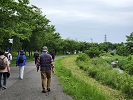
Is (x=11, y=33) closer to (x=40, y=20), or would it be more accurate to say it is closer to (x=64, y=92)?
(x=64, y=92)

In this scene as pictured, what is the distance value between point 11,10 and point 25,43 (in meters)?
25.8

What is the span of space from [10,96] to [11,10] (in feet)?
58.6

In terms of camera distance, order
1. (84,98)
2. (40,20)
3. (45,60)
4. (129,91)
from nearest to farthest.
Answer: (84,98)
(45,60)
(129,91)
(40,20)

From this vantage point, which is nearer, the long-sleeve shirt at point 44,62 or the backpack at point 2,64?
the long-sleeve shirt at point 44,62

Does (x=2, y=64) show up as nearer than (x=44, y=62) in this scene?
No

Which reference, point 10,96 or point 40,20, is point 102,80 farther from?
point 40,20

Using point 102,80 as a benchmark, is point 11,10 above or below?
above

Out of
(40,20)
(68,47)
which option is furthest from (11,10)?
(68,47)

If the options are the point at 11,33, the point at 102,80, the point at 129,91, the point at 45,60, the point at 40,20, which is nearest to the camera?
the point at 45,60

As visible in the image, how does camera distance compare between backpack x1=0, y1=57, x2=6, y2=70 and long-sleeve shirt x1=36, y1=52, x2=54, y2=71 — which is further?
backpack x1=0, y1=57, x2=6, y2=70

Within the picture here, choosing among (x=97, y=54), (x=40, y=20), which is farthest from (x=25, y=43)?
(x=97, y=54)

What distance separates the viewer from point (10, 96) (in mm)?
Answer: 10867

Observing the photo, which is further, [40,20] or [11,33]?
[40,20]

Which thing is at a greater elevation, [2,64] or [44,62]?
[44,62]
